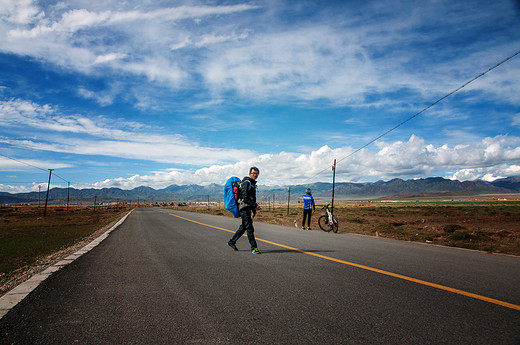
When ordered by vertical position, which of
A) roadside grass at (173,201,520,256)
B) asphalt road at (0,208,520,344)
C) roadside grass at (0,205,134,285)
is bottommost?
roadside grass at (0,205,134,285)

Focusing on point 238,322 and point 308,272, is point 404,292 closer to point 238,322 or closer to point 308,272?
point 308,272

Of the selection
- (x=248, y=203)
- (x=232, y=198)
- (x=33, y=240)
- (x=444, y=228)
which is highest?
(x=232, y=198)

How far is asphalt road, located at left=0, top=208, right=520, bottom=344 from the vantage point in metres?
2.83

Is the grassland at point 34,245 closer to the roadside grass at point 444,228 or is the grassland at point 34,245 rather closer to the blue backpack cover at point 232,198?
the blue backpack cover at point 232,198

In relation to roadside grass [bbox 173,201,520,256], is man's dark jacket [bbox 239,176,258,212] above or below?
above

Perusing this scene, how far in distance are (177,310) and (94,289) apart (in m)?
1.74

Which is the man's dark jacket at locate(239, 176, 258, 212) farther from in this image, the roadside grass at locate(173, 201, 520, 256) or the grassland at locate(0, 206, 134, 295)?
the roadside grass at locate(173, 201, 520, 256)

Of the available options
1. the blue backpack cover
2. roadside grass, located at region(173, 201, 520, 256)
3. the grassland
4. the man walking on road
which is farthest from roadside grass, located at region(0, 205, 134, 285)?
roadside grass, located at region(173, 201, 520, 256)

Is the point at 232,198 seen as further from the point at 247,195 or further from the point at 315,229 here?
the point at 315,229

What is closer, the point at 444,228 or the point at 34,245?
the point at 34,245

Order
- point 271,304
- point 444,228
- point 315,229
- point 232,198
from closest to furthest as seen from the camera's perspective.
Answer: point 271,304 < point 232,198 < point 315,229 < point 444,228

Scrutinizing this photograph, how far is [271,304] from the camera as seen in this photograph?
3672 millimetres

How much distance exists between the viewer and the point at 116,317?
3.29 meters

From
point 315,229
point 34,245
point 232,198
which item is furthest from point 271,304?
point 34,245
